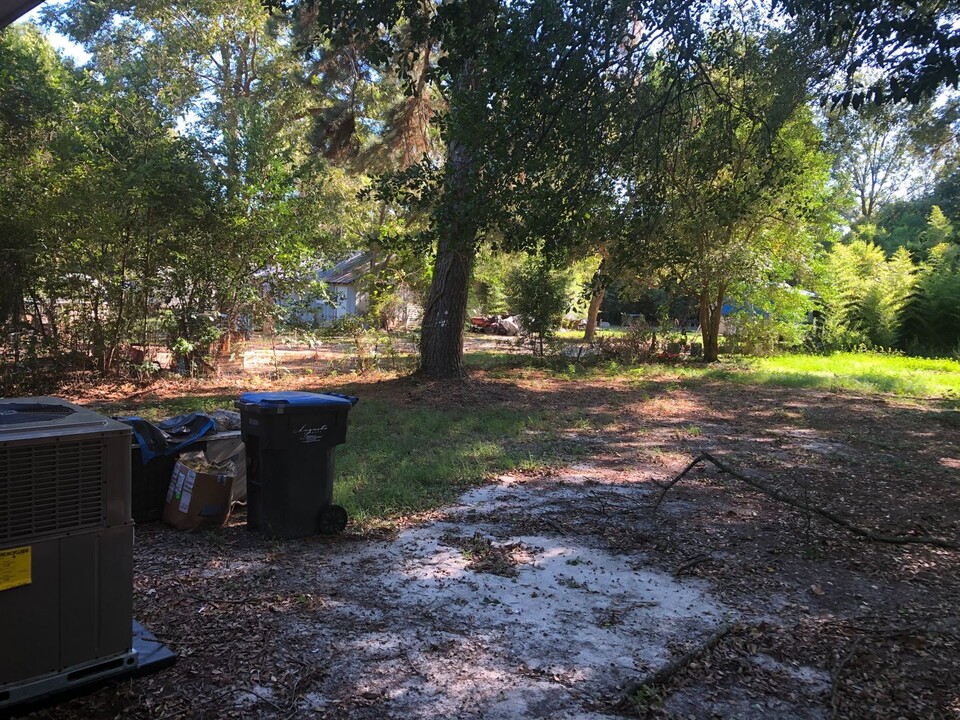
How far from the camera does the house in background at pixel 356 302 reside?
13490 mm

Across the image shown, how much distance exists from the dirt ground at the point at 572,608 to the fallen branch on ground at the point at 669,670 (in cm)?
4

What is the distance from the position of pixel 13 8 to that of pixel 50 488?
249 cm

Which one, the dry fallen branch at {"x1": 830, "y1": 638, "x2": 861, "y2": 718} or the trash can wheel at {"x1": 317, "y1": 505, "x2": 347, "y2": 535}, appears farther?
the trash can wheel at {"x1": 317, "y1": 505, "x2": 347, "y2": 535}

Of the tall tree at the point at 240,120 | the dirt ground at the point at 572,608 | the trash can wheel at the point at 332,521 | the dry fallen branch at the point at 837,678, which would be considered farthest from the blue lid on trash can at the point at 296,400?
the tall tree at the point at 240,120

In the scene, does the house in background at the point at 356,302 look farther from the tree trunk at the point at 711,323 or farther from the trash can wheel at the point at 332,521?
the tree trunk at the point at 711,323

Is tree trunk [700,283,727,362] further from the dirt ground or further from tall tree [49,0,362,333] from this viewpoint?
the dirt ground

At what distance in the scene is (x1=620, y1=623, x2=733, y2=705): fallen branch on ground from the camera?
2916 millimetres

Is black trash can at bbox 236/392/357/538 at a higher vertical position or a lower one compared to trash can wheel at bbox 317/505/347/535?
higher

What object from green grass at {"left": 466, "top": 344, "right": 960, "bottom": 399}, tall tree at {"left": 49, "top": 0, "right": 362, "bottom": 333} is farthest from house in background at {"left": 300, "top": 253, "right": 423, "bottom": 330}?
green grass at {"left": 466, "top": 344, "right": 960, "bottom": 399}

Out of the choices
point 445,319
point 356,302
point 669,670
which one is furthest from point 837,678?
point 356,302

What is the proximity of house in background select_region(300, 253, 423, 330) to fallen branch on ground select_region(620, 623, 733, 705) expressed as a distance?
10.8 m

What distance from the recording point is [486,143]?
18.6 feet

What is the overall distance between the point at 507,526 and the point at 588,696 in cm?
239

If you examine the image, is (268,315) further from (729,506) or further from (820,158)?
(820,158)
